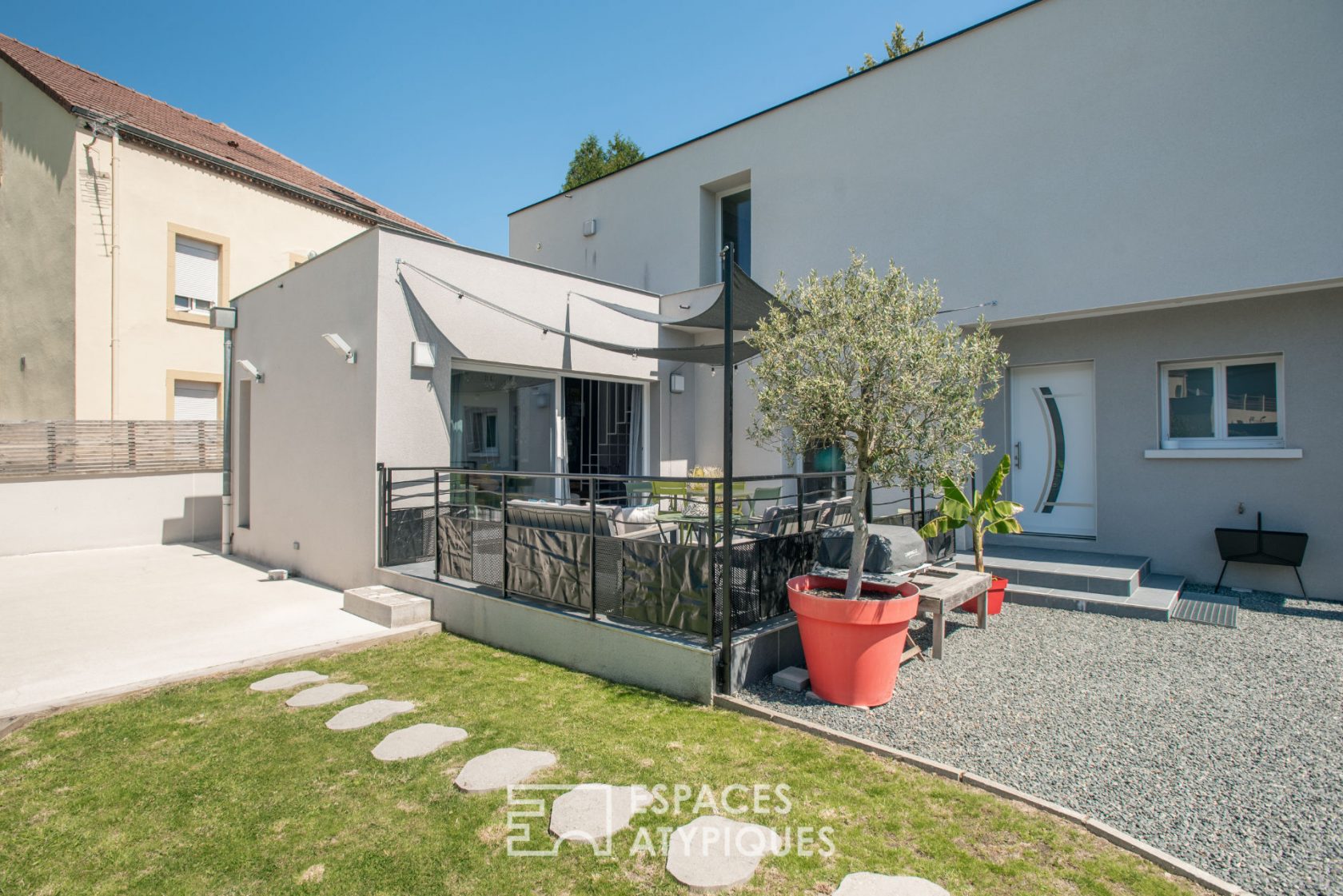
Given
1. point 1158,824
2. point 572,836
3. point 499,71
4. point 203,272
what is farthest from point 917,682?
point 203,272

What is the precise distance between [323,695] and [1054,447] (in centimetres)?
876

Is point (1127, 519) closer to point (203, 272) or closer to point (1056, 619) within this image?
point (1056, 619)

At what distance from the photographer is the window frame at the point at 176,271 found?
558 inches

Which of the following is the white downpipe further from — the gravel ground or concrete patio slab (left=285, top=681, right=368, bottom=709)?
the gravel ground

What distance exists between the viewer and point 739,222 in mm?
11828

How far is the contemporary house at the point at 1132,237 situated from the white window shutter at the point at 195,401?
1380cm

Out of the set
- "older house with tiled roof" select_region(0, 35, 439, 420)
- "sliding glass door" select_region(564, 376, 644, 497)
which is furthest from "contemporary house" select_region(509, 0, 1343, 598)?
"older house with tiled roof" select_region(0, 35, 439, 420)

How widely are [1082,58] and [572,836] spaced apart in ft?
31.0

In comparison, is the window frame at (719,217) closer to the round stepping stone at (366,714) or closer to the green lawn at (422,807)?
the green lawn at (422,807)

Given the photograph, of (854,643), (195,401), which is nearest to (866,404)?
(854,643)

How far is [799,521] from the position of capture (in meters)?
5.26

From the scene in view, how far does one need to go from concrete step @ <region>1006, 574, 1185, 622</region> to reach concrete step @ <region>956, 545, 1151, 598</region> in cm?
5

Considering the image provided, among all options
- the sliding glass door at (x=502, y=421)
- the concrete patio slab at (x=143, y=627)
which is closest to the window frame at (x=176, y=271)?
the concrete patio slab at (x=143, y=627)

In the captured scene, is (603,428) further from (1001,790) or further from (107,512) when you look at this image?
(107,512)
